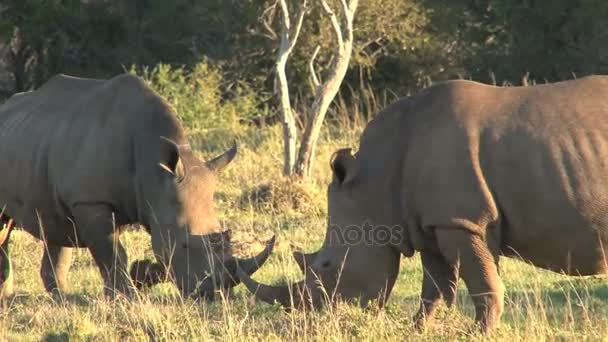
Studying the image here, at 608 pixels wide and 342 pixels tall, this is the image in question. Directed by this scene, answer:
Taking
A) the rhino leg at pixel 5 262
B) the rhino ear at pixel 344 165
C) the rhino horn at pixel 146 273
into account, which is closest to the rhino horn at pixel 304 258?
the rhino ear at pixel 344 165

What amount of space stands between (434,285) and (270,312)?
3.45 ft

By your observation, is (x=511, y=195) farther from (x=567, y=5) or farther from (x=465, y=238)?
(x=567, y=5)

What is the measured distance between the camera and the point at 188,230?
8500mm

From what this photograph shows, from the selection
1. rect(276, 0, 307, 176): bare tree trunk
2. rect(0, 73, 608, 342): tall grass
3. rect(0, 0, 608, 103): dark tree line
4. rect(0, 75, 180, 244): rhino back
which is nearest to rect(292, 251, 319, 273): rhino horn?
rect(0, 73, 608, 342): tall grass

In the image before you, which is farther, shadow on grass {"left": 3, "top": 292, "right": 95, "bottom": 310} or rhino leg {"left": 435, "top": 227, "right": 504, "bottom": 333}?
shadow on grass {"left": 3, "top": 292, "right": 95, "bottom": 310}

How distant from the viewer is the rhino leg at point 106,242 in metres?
8.87

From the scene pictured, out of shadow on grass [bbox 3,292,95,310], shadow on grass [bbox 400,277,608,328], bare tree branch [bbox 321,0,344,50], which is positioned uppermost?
bare tree branch [bbox 321,0,344,50]

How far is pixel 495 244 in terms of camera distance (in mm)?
7121

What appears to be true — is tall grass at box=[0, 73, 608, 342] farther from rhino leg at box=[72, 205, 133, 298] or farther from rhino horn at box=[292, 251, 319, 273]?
rhino horn at box=[292, 251, 319, 273]

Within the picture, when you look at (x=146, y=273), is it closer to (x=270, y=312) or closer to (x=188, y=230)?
(x=188, y=230)

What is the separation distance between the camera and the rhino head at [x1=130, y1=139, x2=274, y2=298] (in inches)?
332

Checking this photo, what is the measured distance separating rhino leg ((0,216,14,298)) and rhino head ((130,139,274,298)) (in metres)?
1.50

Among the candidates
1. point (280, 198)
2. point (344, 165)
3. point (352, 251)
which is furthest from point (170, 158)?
point (280, 198)

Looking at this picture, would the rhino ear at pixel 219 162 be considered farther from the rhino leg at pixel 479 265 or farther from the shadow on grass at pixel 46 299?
the rhino leg at pixel 479 265
